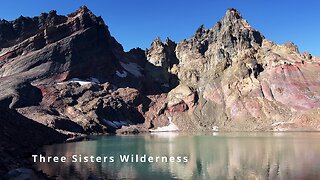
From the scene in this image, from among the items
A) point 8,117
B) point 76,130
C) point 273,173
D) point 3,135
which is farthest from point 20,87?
point 273,173

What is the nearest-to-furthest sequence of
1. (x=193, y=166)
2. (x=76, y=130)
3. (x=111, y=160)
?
(x=193, y=166) < (x=111, y=160) < (x=76, y=130)

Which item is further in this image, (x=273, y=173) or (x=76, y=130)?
(x=76, y=130)

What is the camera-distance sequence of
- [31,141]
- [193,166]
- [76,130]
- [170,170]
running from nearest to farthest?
[170,170]
[193,166]
[31,141]
[76,130]

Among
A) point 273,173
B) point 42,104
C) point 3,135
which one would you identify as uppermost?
point 42,104

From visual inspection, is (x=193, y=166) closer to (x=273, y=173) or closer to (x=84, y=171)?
(x=273, y=173)

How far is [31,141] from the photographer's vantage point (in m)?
94.6

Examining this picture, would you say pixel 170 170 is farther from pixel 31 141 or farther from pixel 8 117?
pixel 8 117

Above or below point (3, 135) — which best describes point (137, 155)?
below

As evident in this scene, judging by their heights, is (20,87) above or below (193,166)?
above

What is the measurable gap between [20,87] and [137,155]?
129 meters

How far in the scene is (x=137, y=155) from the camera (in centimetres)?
8075

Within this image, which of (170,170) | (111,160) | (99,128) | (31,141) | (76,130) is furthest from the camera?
(99,128)

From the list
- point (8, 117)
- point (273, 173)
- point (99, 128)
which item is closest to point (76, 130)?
point (99, 128)

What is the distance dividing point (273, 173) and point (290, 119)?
151 m
